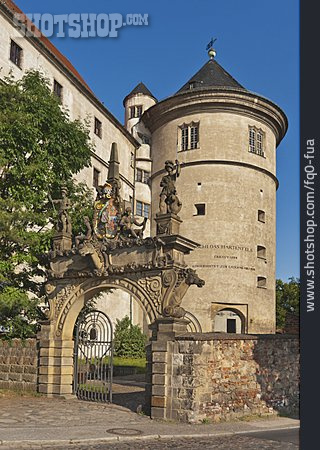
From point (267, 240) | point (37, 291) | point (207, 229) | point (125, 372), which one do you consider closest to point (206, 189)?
point (207, 229)

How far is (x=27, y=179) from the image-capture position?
18.2m

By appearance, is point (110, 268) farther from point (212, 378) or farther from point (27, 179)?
point (27, 179)

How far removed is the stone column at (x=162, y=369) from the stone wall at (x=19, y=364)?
4.37 m

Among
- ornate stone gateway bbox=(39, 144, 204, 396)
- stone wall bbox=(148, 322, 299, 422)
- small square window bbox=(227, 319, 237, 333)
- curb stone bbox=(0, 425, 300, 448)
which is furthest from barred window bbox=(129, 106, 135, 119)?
curb stone bbox=(0, 425, 300, 448)

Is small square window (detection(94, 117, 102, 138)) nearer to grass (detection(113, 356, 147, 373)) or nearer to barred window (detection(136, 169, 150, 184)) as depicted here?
barred window (detection(136, 169, 150, 184))

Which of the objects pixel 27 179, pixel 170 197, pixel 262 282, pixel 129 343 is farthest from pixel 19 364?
pixel 262 282

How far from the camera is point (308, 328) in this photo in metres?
5.02

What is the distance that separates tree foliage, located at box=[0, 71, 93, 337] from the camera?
17.0 meters

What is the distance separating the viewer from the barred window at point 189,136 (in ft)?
112

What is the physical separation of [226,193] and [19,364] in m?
18.6

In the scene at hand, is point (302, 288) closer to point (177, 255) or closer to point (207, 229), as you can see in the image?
point (177, 255)

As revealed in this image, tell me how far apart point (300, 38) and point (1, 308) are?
43.4ft

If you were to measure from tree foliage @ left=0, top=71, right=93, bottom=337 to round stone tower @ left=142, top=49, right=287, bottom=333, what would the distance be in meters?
13.6

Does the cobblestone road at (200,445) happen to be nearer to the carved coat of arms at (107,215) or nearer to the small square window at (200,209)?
the carved coat of arms at (107,215)
